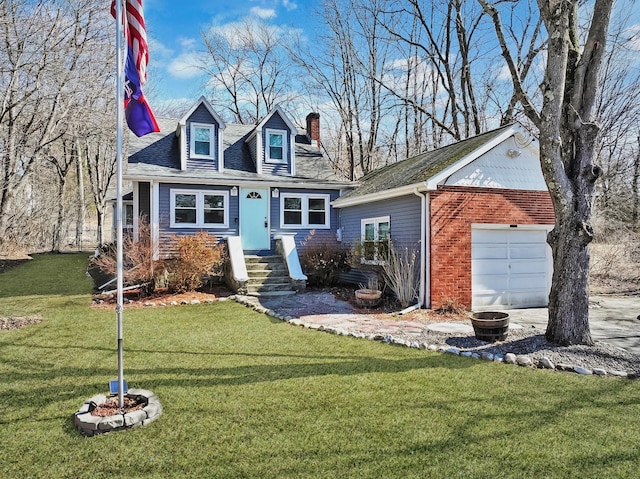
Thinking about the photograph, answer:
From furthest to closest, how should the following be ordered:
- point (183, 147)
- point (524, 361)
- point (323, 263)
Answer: point (183, 147) → point (323, 263) → point (524, 361)

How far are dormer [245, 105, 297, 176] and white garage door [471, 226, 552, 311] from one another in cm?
782

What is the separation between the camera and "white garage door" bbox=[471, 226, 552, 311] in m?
10.9

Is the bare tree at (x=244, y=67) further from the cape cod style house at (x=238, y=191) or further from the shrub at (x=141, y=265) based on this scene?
the shrub at (x=141, y=265)

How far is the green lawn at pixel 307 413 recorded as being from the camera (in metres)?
3.37

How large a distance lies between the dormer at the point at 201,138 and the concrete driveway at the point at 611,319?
1074 cm

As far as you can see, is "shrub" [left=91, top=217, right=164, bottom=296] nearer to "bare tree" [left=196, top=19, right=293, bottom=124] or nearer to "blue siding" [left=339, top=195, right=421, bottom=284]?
"blue siding" [left=339, top=195, right=421, bottom=284]

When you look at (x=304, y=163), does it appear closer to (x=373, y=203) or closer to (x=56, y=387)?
(x=373, y=203)

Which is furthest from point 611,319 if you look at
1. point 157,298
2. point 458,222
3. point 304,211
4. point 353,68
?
point 353,68

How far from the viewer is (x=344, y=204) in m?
14.4

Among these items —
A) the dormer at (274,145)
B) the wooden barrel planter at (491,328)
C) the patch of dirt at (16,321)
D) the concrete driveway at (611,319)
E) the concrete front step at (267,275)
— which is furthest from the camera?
the dormer at (274,145)

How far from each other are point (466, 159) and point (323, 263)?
5.51 m

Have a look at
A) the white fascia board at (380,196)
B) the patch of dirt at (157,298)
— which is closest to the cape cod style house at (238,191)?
the patch of dirt at (157,298)

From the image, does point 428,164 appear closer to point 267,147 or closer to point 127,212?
point 267,147

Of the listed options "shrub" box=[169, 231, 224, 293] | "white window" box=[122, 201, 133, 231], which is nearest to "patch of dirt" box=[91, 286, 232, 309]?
"shrub" box=[169, 231, 224, 293]
